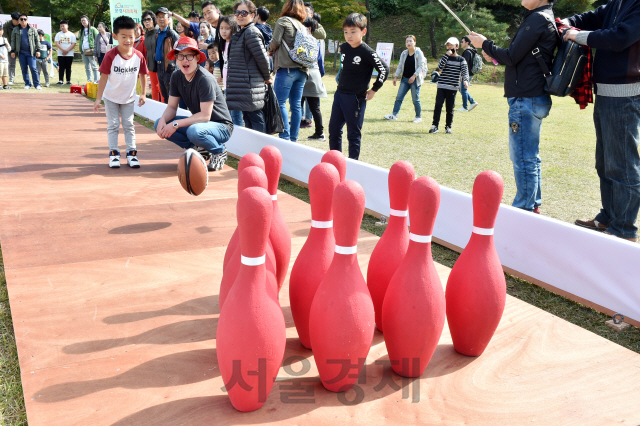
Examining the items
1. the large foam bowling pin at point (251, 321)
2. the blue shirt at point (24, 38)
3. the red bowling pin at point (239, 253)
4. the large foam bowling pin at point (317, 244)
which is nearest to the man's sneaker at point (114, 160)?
the red bowling pin at point (239, 253)

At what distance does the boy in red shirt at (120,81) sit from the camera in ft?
17.3

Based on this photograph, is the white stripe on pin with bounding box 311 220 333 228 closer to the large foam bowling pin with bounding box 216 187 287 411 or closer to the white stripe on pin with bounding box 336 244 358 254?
the white stripe on pin with bounding box 336 244 358 254

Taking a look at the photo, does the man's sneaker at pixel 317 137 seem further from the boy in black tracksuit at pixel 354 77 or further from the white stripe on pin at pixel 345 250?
the white stripe on pin at pixel 345 250

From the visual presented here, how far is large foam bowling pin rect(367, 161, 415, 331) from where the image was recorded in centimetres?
212

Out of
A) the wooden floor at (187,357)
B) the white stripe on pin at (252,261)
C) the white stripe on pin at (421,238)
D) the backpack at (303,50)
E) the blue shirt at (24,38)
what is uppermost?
the blue shirt at (24,38)

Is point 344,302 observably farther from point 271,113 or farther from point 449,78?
point 449,78

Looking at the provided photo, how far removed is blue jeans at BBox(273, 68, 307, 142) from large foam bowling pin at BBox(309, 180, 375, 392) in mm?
4980

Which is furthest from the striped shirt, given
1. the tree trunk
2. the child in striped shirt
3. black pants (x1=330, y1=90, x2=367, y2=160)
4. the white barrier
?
the tree trunk

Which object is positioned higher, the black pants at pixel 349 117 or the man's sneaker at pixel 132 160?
the black pants at pixel 349 117

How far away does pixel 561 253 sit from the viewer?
2971 mm

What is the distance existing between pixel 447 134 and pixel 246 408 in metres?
7.92

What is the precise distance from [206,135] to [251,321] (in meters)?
3.95

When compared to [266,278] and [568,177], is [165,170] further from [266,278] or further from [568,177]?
[568,177]

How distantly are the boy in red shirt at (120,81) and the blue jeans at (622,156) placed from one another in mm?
4333
